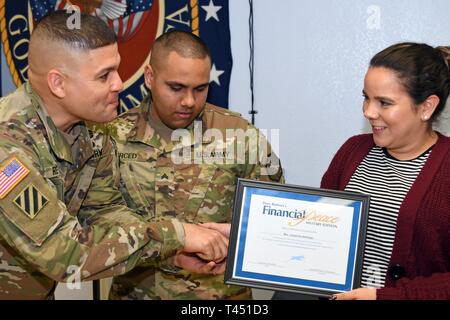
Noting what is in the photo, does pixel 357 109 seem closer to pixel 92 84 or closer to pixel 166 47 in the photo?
pixel 166 47

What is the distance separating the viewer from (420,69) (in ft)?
6.39

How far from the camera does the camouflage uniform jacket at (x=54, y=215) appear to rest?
179 centimetres

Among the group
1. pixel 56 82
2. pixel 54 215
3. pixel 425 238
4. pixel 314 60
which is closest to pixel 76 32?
pixel 56 82

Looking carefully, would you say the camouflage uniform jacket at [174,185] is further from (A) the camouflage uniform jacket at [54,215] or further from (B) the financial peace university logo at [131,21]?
(B) the financial peace university logo at [131,21]

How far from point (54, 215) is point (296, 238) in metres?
0.80

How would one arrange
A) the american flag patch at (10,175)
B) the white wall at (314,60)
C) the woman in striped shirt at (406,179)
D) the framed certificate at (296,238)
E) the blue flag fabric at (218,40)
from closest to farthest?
the american flag patch at (10,175) → the woman in striped shirt at (406,179) → the framed certificate at (296,238) → the white wall at (314,60) → the blue flag fabric at (218,40)

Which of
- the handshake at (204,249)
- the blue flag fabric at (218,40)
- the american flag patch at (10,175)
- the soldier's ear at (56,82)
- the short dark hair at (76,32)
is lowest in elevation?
the handshake at (204,249)

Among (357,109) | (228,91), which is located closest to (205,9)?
(228,91)

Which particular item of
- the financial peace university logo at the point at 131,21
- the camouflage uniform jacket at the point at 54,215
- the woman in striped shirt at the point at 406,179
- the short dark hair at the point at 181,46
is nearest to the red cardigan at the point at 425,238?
the woman in striped shirt at the point at 406,179

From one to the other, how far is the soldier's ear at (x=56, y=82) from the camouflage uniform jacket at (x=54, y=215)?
72 mm

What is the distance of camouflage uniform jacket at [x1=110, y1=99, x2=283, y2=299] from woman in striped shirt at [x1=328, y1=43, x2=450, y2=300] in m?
0.63

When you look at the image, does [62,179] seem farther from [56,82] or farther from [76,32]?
[76,32]

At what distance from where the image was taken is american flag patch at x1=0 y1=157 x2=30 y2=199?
5.74 feet

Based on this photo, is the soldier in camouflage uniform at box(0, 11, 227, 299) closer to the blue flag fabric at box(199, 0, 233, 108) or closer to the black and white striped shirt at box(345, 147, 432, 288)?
the black and white striped shirt at box(345, 147, 432, 288)
